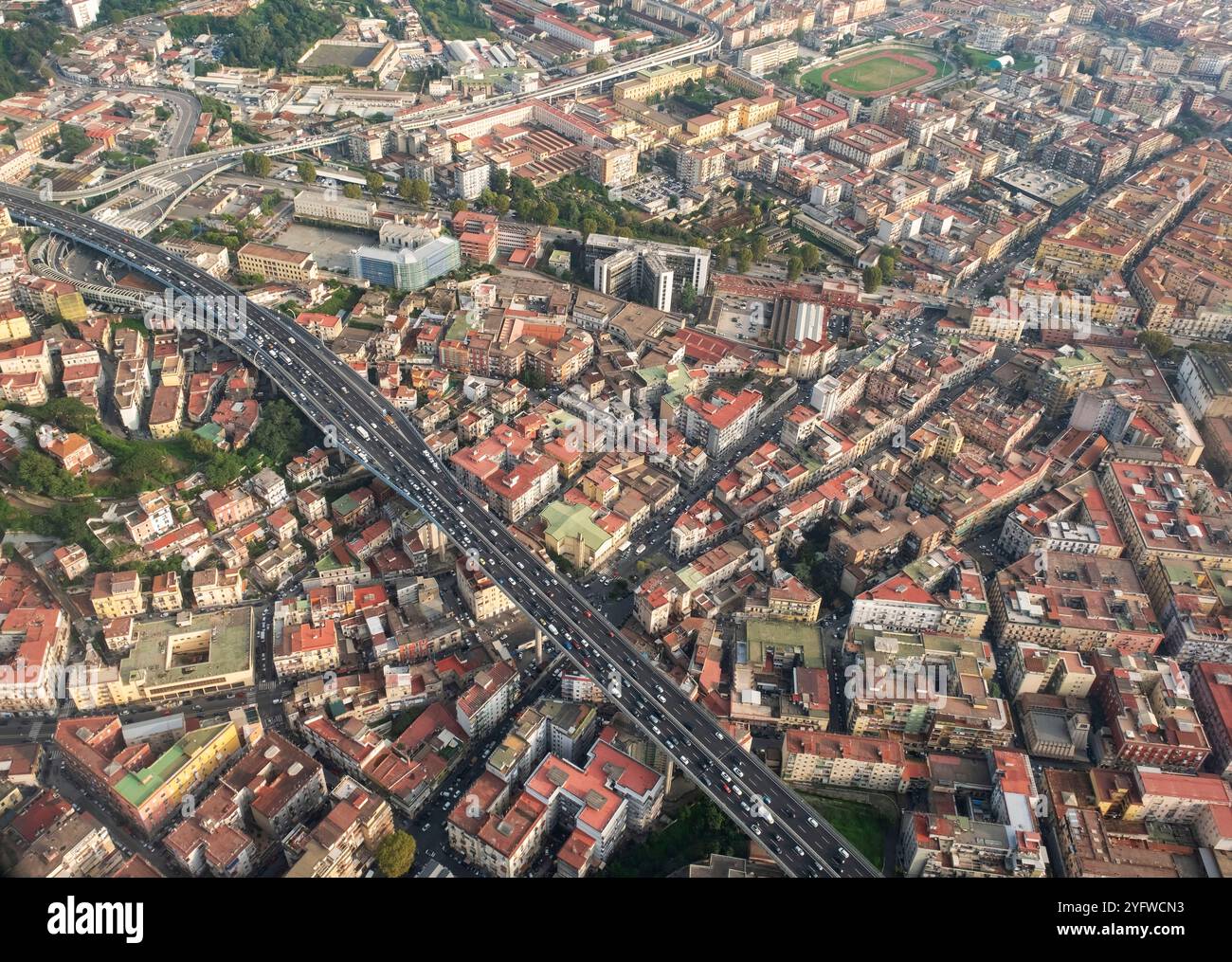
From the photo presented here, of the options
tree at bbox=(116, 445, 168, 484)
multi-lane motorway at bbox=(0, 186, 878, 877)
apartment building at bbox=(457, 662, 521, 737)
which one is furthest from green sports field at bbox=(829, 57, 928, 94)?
apartment building at bbox=(457, 662, 521, 737)

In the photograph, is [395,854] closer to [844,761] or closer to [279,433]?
[844,761]

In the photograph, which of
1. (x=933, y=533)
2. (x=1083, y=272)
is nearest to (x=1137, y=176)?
(x=1083, y=272)

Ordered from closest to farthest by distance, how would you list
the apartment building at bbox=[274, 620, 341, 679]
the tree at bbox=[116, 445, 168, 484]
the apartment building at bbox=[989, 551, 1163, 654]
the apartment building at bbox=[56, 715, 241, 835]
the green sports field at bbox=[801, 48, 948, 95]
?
the apartment building at bbox=[56, 715, 241, 835] → the apartment building at bbox=[274, 620, 341, 679] → the apartment building at bbox=[989, 551, 1163, 654] → the tree at bbox=[116, 445, 168, 484] → the green sports field at bbox=[801, 48, 948, 95]

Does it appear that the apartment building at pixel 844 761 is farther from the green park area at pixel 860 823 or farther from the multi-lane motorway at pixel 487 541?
the multi-lane motorway at pixel 487 541

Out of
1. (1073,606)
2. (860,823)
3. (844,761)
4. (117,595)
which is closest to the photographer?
(860,823)

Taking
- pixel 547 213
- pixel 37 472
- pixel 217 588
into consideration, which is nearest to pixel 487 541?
pixel 217 588

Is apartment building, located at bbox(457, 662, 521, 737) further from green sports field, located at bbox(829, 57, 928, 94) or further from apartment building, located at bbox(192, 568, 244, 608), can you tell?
green sports field, located at bbox(829, 57, 928, 94)

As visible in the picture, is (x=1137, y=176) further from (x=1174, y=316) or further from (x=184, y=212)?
(x=184, y=212)
